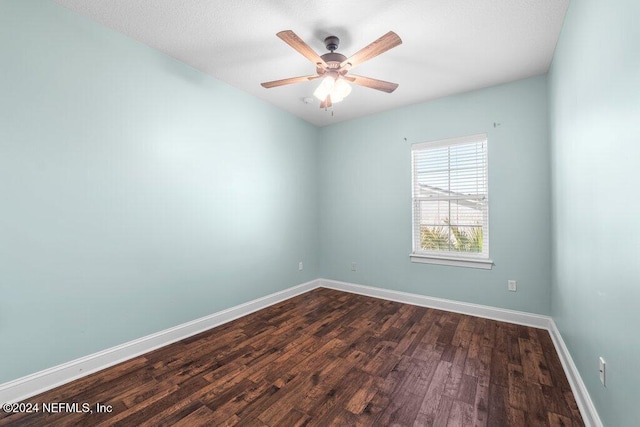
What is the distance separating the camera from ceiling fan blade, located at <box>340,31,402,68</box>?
5.84 feet

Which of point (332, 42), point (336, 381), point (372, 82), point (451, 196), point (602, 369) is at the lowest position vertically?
point (336, 381)

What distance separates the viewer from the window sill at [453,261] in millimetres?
3114

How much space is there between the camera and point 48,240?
187cm

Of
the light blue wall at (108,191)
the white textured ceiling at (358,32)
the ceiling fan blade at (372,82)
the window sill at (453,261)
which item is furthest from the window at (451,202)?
the light blue wall at (108,191)

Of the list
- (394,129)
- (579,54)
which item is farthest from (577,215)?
(394,129)

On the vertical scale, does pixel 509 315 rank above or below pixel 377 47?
below

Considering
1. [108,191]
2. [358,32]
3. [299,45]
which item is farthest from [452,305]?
[108,191]

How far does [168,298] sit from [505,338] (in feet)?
10.8

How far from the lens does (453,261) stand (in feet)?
10.9

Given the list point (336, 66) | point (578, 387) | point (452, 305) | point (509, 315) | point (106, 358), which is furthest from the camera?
point (452, 305)

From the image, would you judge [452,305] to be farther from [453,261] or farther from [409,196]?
[409,196]

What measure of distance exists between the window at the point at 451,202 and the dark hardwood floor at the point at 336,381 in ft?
2.90

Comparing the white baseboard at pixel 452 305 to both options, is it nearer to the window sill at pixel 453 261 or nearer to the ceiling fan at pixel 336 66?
the window sill at pixel 453 261

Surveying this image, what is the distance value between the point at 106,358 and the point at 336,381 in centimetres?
184
